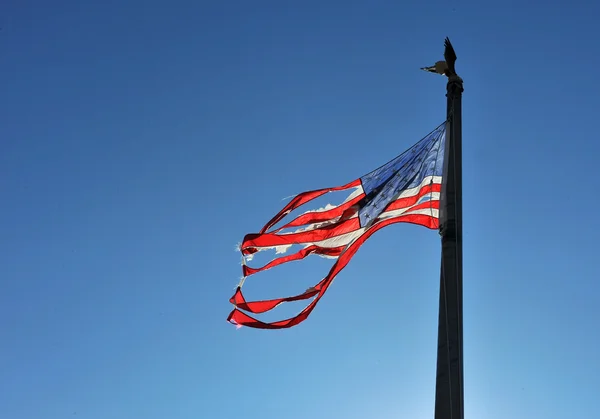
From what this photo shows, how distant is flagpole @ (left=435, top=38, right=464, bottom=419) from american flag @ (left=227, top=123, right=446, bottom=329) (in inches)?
33.2

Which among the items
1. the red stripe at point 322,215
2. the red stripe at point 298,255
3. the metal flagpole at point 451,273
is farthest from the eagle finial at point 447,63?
the red stripe at point 298,255

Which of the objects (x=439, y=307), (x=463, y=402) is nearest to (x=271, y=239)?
(x=439, y=307)

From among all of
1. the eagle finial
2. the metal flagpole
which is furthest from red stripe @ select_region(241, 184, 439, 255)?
the eagle finial

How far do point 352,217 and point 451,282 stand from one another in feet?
11.3

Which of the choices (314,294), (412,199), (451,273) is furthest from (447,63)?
(314,294)

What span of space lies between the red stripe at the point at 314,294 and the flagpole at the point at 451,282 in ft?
3.14

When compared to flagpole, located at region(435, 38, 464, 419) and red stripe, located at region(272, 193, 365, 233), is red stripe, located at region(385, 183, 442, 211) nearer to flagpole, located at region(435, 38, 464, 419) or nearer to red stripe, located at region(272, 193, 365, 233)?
flagpole, located at region(435, 38, 464, 419)

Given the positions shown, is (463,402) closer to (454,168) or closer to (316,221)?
(454,168)

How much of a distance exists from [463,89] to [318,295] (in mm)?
3273

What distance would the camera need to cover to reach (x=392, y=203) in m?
10.0

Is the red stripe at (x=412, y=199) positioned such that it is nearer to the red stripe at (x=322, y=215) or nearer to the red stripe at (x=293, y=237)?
the red stripe at (x=322, y=215)

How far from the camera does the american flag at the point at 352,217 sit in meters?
9.82

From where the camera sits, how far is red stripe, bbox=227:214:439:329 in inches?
386

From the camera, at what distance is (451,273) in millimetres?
7555
